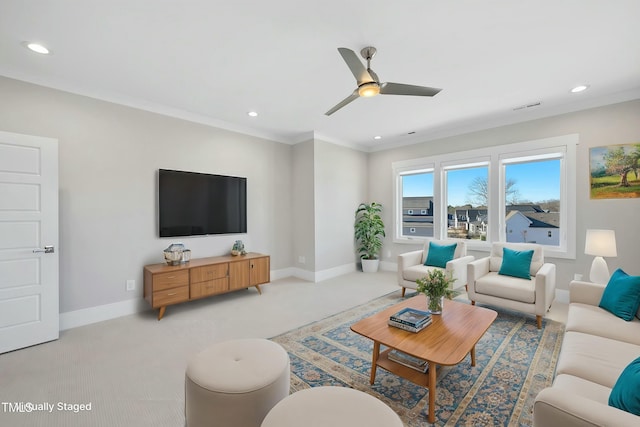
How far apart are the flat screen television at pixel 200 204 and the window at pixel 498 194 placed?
3.26 meters

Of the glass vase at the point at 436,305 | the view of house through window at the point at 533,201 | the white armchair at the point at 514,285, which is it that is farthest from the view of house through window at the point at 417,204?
the glass vase at the point at 436,305

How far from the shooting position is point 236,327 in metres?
3.10

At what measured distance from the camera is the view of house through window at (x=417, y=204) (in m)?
5.45

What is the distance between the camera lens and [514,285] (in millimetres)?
3178

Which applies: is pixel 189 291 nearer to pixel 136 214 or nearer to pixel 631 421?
pixel 136 214

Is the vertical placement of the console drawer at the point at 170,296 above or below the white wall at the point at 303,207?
below

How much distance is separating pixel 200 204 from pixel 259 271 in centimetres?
137

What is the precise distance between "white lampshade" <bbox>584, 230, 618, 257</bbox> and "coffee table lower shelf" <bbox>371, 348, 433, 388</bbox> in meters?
2.56

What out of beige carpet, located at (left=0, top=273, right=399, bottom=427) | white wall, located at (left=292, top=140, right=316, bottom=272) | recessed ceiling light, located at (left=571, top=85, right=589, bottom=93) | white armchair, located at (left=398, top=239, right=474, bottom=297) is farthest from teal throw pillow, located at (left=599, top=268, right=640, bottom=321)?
white wall, located at (left=292, top=140, right=316, bottom=272)

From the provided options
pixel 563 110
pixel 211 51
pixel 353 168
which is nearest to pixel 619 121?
pixel 563 110

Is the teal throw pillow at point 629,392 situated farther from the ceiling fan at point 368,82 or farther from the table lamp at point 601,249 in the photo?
the table lamp at point 601,249

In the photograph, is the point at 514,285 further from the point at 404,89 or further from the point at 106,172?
the point at 106,172

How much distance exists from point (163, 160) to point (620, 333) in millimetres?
4943

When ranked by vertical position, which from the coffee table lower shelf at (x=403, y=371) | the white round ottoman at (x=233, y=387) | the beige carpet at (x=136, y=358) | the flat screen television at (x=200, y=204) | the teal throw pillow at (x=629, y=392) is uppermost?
the flat screen television at (x=200, y=204)
